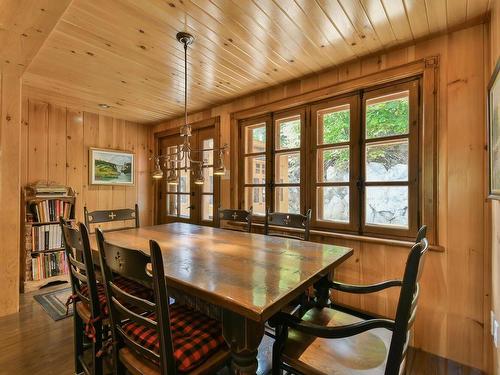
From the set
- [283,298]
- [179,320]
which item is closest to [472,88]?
[283,298]

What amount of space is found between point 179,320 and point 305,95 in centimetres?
230

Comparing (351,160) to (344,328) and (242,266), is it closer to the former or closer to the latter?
(242,266)

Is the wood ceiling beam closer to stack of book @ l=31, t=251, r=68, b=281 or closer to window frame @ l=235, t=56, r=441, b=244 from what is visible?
stack of book @ l=31, t=251, r=68, b=281

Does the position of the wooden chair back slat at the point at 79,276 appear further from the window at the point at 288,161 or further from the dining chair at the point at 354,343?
the window at the point at 288,161

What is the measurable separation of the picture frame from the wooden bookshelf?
4011mm

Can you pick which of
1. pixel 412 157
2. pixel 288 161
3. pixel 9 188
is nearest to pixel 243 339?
pixel 412 157

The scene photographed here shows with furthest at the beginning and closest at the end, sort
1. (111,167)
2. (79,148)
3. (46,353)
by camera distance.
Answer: (111,167), (79,148), (46,353)

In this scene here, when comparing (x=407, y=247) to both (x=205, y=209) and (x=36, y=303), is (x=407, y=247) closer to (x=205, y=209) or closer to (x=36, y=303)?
(x=205, y=209)

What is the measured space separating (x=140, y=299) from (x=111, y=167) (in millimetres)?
3575

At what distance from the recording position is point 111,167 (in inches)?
158

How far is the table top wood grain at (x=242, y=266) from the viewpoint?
0.98 metres

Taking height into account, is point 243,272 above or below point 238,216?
below

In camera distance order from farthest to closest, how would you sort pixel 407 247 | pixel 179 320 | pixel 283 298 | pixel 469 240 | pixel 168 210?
pixel 168 210
pixel 407 247
pixel 469 240
pixel 179 320
pixel 283 298

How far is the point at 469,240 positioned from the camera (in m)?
1.76
